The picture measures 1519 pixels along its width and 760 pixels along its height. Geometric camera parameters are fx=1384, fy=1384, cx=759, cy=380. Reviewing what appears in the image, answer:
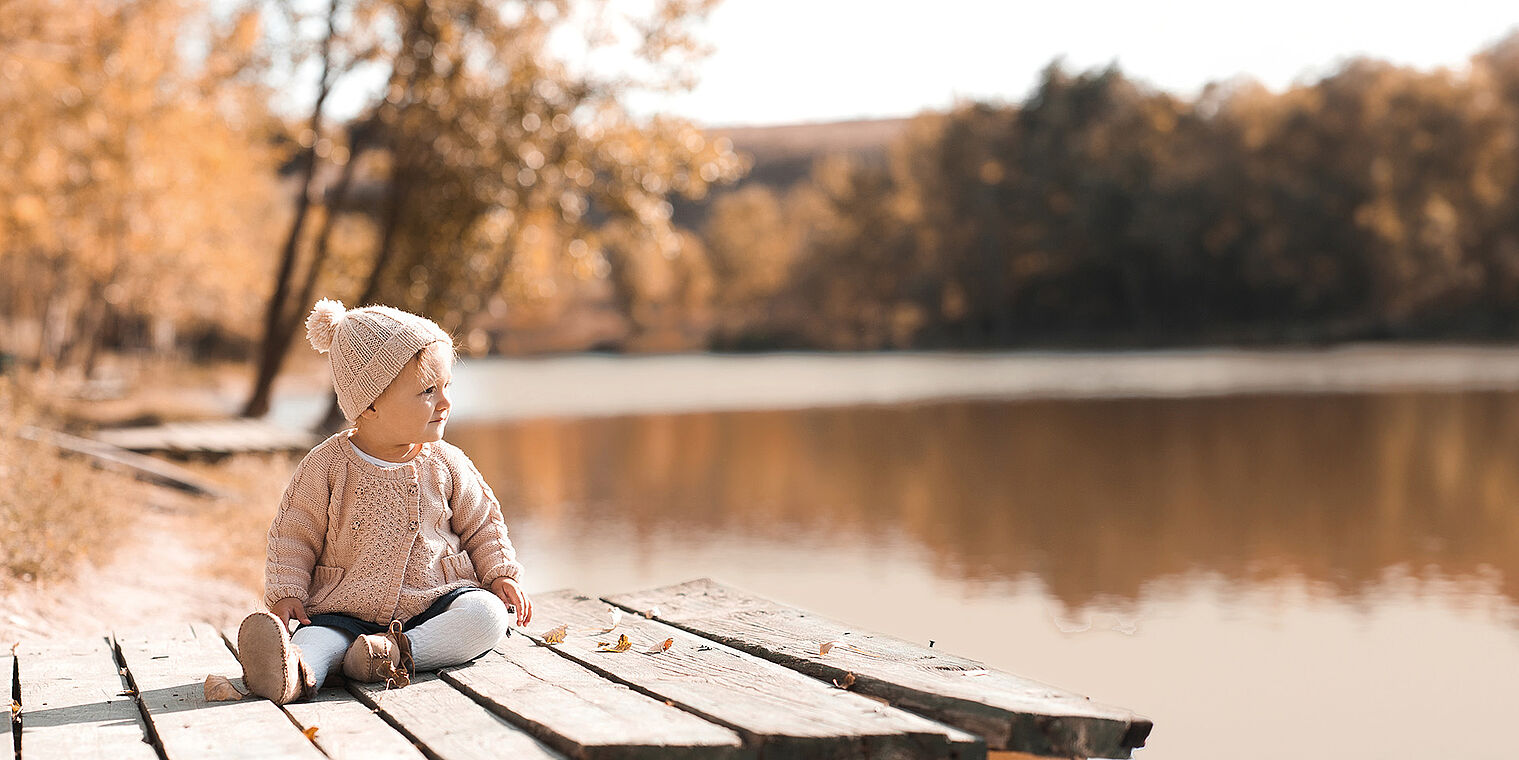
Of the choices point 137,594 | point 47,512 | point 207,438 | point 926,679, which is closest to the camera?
point 926,679

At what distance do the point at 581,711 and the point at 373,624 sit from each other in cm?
95

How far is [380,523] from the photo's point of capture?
13.8 ft

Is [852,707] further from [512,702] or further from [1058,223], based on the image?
[1058,223]

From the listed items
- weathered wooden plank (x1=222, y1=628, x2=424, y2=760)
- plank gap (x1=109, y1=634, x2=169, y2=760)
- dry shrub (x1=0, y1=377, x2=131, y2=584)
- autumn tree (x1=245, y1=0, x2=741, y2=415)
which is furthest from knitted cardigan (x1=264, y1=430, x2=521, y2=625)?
autumn tree (x1=245, y1=0, x2=741, y2=415)

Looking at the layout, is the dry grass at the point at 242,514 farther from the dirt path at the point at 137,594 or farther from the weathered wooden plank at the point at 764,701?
the weathered wooden plank at the point at 764,701

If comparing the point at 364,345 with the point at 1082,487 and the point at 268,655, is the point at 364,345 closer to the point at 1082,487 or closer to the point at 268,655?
the point at 268,655

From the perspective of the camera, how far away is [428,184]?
703 inches

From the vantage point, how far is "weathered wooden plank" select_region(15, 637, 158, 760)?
344 centimetres

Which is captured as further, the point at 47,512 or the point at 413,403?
the point at 47,512

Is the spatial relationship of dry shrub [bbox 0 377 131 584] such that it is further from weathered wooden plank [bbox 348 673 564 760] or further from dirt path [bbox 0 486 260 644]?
weathered wooden plank [bbox 348 673 564 760]

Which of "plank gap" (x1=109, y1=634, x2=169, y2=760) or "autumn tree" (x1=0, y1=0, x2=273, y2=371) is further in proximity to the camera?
"autumn tree" (x1=0, y1=0, x2=273, y2=371)

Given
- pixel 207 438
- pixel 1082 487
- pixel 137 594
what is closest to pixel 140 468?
pixel 207 438

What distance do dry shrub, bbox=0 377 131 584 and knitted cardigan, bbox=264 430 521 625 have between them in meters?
3.16

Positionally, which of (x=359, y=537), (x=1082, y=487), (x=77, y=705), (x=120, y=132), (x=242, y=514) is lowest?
(x=1082, y=487)
